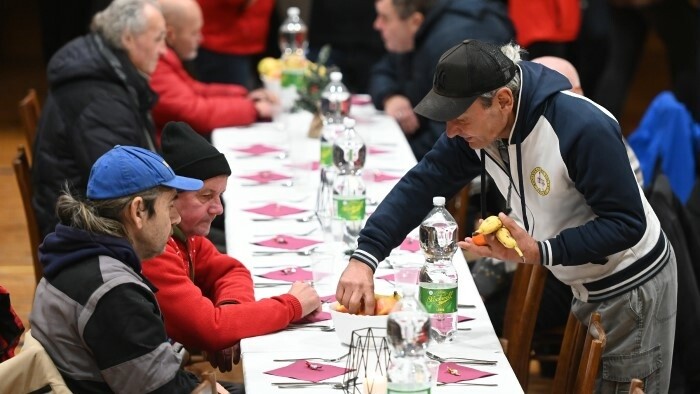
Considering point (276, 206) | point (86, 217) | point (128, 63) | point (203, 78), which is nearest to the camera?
point (86, 217)

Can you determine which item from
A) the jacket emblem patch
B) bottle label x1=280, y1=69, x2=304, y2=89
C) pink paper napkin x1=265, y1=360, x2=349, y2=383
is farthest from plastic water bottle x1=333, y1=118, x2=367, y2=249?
bottle label x1=280, y1=69, x2=304, y2=89

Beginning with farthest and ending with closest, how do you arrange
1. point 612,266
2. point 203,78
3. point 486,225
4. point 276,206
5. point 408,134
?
point 203,78 → point 408,134 → point 276,206 → point 612,266 → point 486,225

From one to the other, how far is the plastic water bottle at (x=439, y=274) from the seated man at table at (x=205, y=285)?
349 millimetres

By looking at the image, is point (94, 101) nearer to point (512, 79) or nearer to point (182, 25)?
point (182, 25)

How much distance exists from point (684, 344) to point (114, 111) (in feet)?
7.82

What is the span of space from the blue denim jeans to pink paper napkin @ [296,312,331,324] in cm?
74

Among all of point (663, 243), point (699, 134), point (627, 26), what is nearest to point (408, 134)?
point (699, 134)

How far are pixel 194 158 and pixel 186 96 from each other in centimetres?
228

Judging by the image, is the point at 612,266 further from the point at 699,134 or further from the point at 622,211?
the point at 699,134

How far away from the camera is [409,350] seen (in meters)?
2.63

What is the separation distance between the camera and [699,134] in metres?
6.30

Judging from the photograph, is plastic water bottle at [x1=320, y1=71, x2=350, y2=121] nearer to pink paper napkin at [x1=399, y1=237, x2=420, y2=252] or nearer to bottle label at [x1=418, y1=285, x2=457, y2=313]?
pink paper napkin at [x1=399, y1=237, x2=420, y2=252]

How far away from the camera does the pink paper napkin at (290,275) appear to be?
3881 millimetres

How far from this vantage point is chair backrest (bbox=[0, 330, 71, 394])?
2.84 metres
